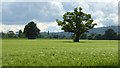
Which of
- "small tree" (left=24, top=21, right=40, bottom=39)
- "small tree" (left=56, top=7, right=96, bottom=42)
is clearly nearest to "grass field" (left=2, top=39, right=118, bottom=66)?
"small tree" (left=56, top=7, right=96, bottom=42)

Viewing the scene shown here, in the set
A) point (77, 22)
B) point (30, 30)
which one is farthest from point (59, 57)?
point (30, 30)

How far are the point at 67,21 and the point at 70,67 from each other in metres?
94.0

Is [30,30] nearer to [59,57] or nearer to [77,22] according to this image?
[77,22]

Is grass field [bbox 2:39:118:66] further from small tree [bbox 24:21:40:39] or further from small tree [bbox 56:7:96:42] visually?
small tree [bbox 24:21:40:39]

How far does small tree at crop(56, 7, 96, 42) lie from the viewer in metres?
107

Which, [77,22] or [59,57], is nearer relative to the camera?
[59,57]

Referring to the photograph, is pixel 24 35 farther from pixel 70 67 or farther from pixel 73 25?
pixel 70 67

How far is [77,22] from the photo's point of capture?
108 meters

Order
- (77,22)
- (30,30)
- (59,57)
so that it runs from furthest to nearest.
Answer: (30,30)
(77,22)
(59,57)

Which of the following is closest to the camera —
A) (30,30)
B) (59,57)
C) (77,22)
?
(59,57)

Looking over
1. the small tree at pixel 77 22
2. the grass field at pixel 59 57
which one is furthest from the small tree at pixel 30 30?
the grass field at pixel 59 57

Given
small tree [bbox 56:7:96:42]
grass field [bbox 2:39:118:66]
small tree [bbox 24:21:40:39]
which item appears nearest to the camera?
grass field [bbox 2:39:118:66]

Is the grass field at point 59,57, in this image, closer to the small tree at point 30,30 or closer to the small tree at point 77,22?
the small tree at point 77,22

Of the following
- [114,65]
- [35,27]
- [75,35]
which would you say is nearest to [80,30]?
[75,35]
